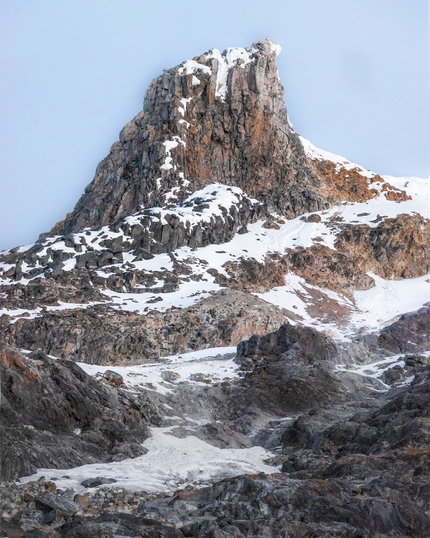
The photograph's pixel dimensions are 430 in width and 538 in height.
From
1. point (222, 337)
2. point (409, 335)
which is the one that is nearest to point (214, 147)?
point (222, 337)

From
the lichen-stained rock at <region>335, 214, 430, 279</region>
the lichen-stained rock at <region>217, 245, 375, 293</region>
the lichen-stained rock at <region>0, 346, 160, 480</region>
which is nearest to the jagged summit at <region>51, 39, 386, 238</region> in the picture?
the lichen-stained rock at <region>335, 214, 430, 279</region>

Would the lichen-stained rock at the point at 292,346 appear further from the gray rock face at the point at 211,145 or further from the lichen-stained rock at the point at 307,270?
the gray rock face at the point at 211,145

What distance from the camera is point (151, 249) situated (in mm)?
77562

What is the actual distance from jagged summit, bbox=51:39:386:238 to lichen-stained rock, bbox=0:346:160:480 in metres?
68.3

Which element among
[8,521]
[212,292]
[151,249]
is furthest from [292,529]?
[151,249]

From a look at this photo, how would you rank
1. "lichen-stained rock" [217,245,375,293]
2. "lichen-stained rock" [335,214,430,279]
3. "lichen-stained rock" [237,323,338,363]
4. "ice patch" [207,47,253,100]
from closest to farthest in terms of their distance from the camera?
1. "lichen-stained rock" [237,323,338,363]
2. "lichen-stained rock" [217,245,375,293]
3. "lichen-stained rock" [335,214,430,279]
4. "ice patch" [207,47,253,100]

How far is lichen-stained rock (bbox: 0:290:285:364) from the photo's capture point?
185 ft

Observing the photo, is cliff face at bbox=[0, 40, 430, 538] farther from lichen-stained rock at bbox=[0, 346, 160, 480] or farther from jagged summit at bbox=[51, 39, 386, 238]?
jagged summit at bbox=[51, 39, 386, 238]

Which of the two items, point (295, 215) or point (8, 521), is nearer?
point (8, 521)

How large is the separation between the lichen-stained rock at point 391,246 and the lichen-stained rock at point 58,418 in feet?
204

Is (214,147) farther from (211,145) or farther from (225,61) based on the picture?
(225,61)

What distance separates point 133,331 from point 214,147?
54931mm

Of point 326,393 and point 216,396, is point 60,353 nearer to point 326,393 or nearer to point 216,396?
point 216,396

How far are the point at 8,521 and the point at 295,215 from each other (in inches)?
3550
